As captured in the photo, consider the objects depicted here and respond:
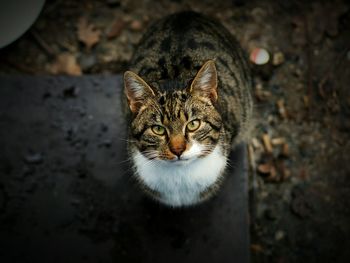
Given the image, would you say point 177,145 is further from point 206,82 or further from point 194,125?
point 206,82

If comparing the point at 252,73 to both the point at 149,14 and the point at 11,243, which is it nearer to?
the point at 149,14

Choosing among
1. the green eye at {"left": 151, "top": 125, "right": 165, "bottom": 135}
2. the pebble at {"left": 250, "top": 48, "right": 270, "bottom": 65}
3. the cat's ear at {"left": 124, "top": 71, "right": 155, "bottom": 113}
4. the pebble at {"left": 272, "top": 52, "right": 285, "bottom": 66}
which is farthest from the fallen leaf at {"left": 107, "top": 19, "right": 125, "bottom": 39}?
the green eye at {"left": 151, "top": 125, "right": 165, "bottom": 135}

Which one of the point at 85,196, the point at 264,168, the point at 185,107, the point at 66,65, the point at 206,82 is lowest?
the point at 85,196

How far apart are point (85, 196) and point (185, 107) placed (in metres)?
1.10

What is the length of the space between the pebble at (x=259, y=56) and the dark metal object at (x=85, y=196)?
2.83 ft

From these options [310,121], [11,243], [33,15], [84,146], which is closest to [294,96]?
[310,121]

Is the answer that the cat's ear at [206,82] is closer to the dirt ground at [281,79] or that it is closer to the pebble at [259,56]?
the dirt ground at [281,79]

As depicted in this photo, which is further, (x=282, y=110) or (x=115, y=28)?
(x=115, y=28)

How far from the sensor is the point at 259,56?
3.16 meters

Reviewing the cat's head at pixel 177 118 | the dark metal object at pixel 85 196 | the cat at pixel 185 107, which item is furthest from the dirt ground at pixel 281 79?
the cat's head at pixel 177 118

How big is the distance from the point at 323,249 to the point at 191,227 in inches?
40.8

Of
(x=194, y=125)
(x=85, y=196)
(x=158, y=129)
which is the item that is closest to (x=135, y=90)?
(x=158, y=129)

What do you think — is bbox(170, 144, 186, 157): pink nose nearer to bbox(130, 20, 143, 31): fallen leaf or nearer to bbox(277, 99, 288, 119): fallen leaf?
bbox(277, 99, 288, 119): fallen leaf

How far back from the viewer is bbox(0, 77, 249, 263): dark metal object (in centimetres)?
247
